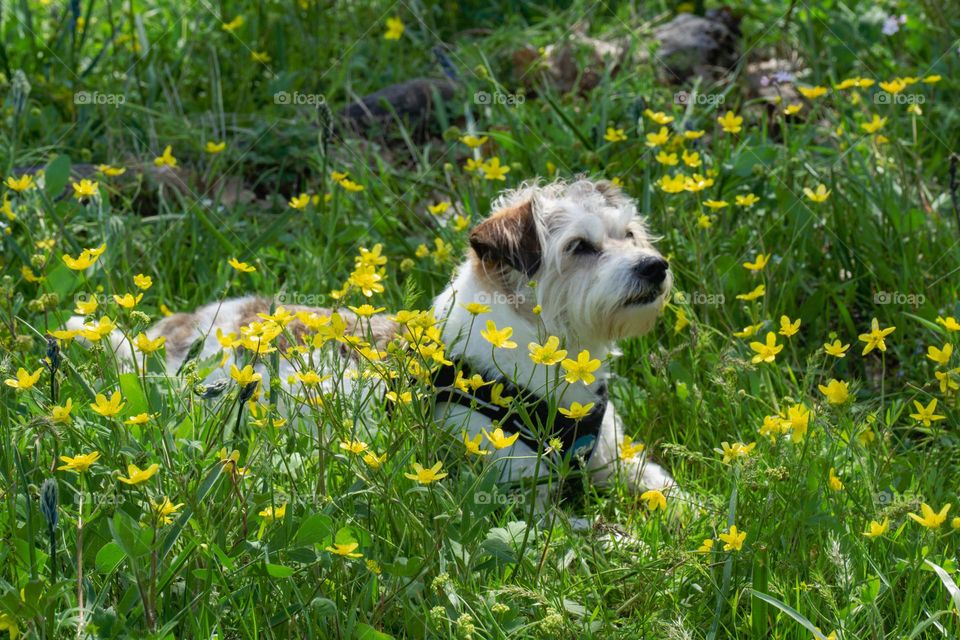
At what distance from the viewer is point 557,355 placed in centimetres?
265

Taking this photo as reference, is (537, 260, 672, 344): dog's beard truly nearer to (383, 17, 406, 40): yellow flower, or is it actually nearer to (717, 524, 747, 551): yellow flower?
(717, 524, 747, 551): yellow flower

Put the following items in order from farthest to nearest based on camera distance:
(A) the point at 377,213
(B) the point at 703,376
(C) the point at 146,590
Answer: (A) the point at 377,213, (B) the point at 703,376, (C) the point at 146,590

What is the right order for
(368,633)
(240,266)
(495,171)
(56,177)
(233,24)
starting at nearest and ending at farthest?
(368,633) → (240,266) → (495,171) → (56,177) → (233,24)

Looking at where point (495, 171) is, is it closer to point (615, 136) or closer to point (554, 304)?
point (615, 136)

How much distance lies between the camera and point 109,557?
2.56 meters

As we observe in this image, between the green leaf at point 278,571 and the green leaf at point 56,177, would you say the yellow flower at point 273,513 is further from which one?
the green leaf at point 56,177

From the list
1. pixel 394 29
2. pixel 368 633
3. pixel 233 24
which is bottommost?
pixel 368 633

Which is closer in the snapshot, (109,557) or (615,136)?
(109,557)

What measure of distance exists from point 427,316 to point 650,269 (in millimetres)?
1199

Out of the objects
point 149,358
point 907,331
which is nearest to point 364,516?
point 149,358

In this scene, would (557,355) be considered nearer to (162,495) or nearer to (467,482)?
(467,482)

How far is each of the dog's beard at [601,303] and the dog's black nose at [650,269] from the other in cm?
2

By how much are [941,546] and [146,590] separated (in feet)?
6.76

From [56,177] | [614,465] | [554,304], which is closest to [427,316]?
[554,304]
